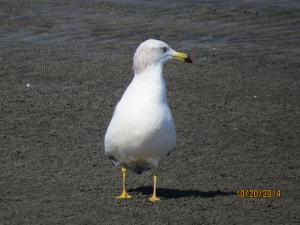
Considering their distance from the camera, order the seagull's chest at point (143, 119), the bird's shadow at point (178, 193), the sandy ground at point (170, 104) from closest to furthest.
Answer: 1. the seagull's chest at point (143, 119)
2. the sandy ground at point (170, 104)
3. the bird's shadow at point (178, 193)

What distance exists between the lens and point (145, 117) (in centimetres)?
497

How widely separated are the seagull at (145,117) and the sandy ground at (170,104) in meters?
0.66

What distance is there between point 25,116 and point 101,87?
224 cm

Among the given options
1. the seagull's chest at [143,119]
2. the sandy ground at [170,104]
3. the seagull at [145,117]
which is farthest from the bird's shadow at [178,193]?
the seagull's chest at [143,119]

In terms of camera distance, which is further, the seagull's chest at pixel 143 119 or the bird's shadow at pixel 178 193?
the bird's shadow at pixel 178 193

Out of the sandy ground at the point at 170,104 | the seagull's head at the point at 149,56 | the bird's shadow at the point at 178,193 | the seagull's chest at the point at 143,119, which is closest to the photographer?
the seagull's chest at the point at 143,119

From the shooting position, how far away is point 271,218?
515 centimetres

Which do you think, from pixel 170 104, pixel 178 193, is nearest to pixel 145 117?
pixel 178 193

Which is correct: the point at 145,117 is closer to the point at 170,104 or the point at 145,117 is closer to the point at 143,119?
the point at 143,119

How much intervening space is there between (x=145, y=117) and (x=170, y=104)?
14.8 feet

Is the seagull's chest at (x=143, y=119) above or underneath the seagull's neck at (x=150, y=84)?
underneath

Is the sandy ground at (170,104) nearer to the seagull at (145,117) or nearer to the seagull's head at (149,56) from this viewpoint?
the seagull at (145,117)

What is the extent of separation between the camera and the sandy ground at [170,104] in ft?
17.8
